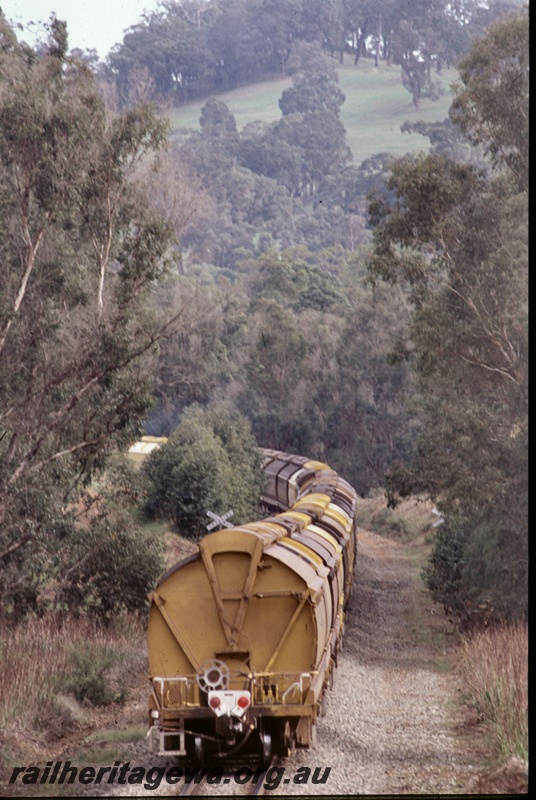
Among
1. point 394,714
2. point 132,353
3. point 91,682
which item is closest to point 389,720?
point 394,714

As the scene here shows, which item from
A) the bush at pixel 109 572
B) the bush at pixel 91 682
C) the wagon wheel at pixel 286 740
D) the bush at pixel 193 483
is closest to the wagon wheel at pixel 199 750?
the wagon wheel at pixel 286 740

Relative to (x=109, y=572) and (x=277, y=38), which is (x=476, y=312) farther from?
(x=277, y=38)

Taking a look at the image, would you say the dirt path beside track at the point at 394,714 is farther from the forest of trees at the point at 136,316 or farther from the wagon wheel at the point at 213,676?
the forest of trees at the point at 136,316

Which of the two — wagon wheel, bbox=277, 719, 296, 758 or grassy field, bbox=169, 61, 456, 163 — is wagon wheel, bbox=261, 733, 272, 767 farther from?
grassy field, bbox=169, 61, 456, 163

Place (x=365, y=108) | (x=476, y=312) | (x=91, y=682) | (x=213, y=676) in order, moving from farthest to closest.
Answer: (x=365, y=108), (x=476, y=312), (x=91, y=682), (x=213, y=676)

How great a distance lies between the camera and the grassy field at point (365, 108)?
339ft

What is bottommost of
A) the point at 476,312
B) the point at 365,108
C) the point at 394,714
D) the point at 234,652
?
the point at 394,714

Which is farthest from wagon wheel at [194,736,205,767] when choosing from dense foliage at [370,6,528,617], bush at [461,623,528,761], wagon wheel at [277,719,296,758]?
dense foliage at [370,6,528,617]

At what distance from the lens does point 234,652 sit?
38.8ft

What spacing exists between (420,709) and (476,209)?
14018 mm

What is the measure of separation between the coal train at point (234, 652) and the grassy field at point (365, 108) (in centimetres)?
8762

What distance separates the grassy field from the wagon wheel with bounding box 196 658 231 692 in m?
88.3

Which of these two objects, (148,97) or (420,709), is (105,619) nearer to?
(420,709)

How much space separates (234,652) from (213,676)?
0.40 m
